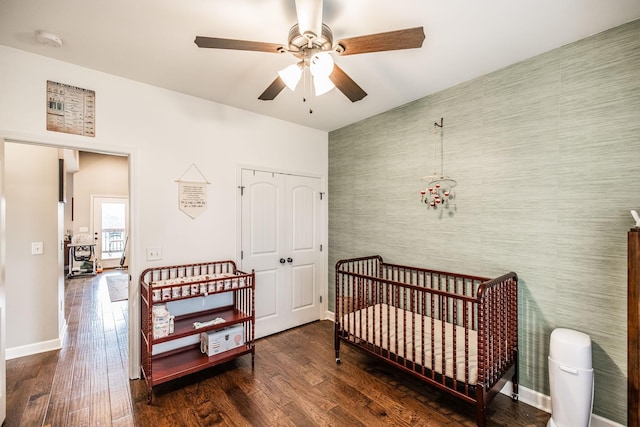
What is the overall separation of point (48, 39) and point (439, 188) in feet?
10.5

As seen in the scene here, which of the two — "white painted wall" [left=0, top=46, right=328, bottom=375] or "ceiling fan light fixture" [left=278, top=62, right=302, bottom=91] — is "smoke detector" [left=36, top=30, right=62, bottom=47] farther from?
"ceiling fan light fixture" [left=278, top=62, right=302, bottom=91]

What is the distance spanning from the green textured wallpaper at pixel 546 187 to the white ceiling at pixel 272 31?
25 cm

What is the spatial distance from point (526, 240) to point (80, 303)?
239 inches

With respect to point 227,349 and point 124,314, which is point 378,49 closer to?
point 227,349

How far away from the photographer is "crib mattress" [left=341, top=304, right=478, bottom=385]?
6.28 feet

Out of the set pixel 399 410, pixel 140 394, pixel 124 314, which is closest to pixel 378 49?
pixel 399 410

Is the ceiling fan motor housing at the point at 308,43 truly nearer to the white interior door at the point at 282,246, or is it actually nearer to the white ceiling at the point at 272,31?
the white ceiling at the point at 272,31

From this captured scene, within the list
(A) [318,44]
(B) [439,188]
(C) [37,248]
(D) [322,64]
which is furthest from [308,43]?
(C) [37,248]

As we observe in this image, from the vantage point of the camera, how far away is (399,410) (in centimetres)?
203

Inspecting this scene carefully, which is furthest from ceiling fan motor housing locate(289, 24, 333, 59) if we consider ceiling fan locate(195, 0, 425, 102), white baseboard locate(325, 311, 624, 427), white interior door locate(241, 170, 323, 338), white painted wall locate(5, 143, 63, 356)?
white painted wall locate(5, 143, 63, 356)

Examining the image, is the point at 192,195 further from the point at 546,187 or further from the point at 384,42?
the point at 546,187

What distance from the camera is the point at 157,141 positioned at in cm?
259

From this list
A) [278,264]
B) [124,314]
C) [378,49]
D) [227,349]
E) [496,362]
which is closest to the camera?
[378,49]

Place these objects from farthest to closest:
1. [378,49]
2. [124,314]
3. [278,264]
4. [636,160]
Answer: [124,314], [278,264], [636,160], [378,49]
